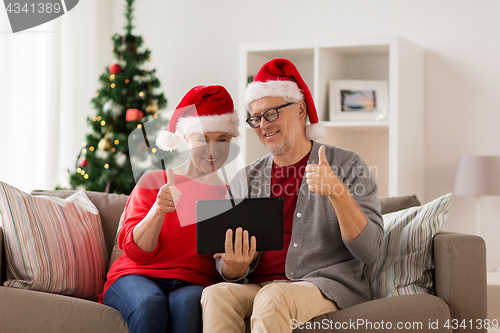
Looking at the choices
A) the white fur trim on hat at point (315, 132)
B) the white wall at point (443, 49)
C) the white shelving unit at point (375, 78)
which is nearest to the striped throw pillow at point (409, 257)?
the white fur trim on hat at point (315, 132)

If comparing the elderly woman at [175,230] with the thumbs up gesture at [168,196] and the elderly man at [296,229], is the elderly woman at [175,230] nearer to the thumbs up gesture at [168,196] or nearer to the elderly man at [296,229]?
the thumbs up gesture at [168,196]

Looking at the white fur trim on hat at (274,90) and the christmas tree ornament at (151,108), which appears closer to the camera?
the white fur trim on hat at (274,90)

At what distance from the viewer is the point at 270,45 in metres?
3.17

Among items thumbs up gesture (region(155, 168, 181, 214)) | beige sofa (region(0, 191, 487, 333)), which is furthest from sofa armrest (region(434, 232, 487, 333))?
thumbs up gesture (region(155, 168, 181, 214))

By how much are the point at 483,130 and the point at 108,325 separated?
249 cm

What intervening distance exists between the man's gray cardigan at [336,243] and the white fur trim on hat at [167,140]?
0.30 metres

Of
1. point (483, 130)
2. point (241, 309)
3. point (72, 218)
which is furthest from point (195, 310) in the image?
point (483, 130)

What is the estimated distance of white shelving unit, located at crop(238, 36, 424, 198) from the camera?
9.54 feet

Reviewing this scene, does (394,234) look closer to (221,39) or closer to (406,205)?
(406,205)

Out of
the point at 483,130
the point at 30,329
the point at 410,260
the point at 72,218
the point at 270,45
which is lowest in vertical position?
the point at 30,329

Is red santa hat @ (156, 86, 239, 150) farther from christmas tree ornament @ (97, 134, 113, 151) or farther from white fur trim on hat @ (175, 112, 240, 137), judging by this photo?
christmas tree ornament @ (97, 134, 113, 151)

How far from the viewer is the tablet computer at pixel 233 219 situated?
1.49m

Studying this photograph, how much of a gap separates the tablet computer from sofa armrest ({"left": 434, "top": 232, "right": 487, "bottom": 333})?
1.85ft

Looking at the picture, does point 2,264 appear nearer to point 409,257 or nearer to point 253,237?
point 253,237
